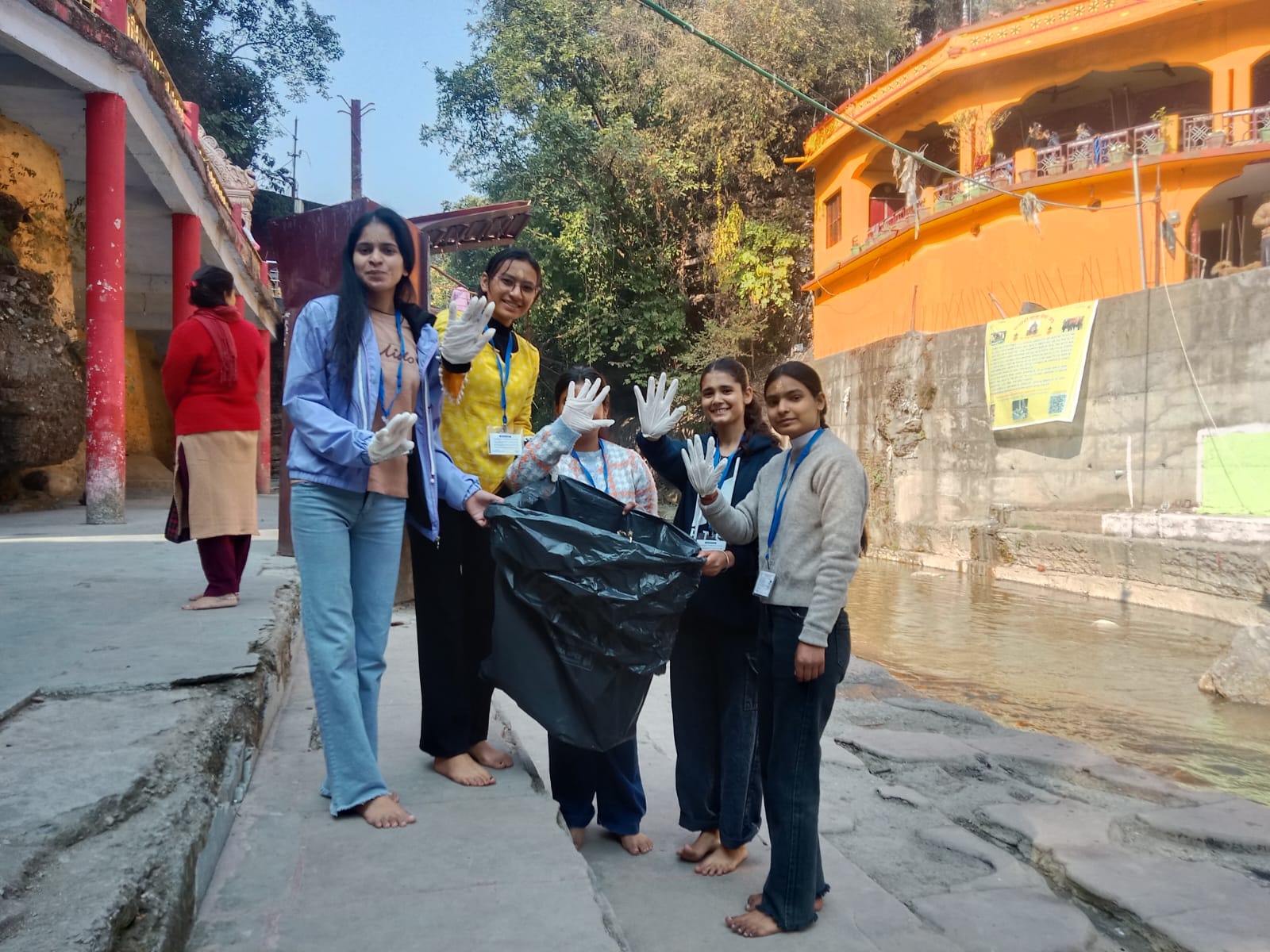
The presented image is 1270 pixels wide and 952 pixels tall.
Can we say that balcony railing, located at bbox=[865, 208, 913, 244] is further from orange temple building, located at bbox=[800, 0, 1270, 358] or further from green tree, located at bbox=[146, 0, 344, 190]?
→ green tree, located at bbox=[146, 0, 344, 190]

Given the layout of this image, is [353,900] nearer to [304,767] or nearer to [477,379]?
[304,767]

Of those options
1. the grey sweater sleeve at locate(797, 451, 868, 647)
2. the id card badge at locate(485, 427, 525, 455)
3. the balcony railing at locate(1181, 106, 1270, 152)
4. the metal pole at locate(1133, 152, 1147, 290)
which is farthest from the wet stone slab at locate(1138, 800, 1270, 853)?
the balcony railing at locate(1181, 106, 1270, 152)

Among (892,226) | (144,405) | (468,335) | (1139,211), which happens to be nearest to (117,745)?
(468,335)

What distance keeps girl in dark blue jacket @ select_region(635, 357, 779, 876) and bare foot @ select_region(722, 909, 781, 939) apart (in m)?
0.34

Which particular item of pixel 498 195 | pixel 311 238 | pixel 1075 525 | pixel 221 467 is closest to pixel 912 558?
pixel 1075 525

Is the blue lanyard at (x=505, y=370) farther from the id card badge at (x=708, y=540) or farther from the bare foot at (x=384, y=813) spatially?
the bare foot at (x=384, y=813)

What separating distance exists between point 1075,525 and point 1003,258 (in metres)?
6.77

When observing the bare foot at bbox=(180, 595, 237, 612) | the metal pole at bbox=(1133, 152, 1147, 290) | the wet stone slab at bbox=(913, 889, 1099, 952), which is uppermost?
the metal pole at bbox=(1133, 152, 1147, 290)

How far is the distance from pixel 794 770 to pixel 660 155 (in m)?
19.3

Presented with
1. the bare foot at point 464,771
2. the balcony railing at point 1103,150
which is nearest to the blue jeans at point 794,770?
the bare foot at point 464,771

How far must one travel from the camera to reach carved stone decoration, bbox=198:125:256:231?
50.4ft

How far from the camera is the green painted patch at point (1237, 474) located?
349 inches

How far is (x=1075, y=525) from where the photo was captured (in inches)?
420

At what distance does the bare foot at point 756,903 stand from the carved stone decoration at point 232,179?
15.3 metres
